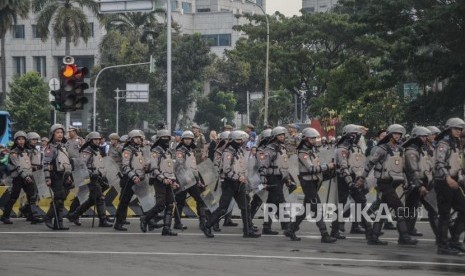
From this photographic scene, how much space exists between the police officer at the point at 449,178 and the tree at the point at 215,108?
80552 millimetres

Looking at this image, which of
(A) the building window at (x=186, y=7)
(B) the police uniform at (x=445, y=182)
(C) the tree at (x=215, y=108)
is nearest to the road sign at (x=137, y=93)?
(C) the tree at (x=215, y=108)

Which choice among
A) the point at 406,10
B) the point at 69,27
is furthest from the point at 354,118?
the point at 69,27

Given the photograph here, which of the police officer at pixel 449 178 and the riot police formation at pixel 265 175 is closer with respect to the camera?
the police officer at pixel 449 178

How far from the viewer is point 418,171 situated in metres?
18.4

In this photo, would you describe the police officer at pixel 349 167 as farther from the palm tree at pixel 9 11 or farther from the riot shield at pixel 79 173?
the palm tree at pixel 9 11

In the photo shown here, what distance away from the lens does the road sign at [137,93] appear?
8112 centimetres

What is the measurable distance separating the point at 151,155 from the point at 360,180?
3.80 meters

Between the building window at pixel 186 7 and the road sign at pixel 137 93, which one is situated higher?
the building window at pixel 186 7

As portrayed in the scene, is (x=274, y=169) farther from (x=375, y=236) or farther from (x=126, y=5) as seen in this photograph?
(x=126, y=5)

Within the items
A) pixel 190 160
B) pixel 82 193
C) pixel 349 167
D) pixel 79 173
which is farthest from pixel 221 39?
pixel 349 167

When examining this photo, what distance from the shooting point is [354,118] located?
44656 millimetres

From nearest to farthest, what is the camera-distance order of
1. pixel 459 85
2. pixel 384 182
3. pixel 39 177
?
1. pixel 384 182
2. pixel 39 177
3. pixel 459 85

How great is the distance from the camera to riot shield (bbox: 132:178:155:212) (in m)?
22.1

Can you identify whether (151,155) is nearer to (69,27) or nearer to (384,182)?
(384,182)
